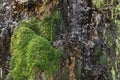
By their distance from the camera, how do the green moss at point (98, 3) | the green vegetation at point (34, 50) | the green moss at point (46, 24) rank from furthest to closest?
the green moss at point (98, 3) < the green moss at point (46, 24) < the green vegetation at point (34, 50)

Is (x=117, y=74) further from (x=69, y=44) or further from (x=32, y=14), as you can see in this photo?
(x=32, y=14)

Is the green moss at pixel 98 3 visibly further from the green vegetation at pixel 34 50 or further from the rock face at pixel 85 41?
the green vegetation at pixel 34 50

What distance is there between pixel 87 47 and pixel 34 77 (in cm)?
85

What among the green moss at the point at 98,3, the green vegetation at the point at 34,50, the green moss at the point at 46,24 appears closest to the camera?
the green vegetation at the point at 34,50

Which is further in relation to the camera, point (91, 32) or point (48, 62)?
point (91, 32)

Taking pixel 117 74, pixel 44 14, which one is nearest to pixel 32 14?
pixel 44 14

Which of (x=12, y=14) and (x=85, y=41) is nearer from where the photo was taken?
(x=85, y=41)

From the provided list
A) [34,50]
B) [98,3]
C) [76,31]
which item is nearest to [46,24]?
[76,31]

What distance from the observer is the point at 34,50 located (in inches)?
120

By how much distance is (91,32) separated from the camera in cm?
354

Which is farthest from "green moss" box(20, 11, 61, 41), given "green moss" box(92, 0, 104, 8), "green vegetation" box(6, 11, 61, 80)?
"green moss" box(92, 0, 104, 8)

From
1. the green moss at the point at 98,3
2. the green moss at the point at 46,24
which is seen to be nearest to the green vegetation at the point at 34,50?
the green moss at the point at 46,24

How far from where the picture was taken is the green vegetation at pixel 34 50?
302cm

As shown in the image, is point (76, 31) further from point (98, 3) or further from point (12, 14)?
point (12, 14)
